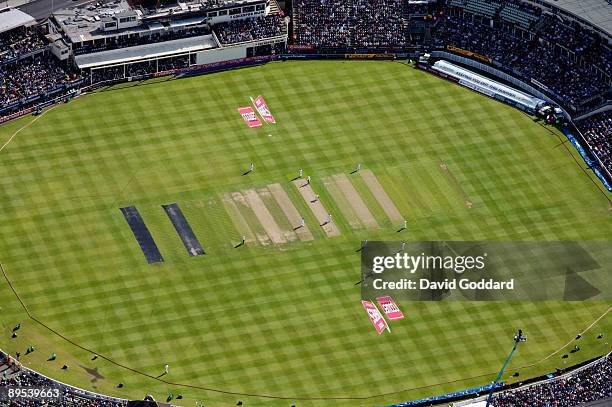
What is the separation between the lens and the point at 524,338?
19975cm

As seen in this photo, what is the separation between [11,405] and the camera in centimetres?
19975

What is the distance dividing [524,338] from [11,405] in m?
56.2
